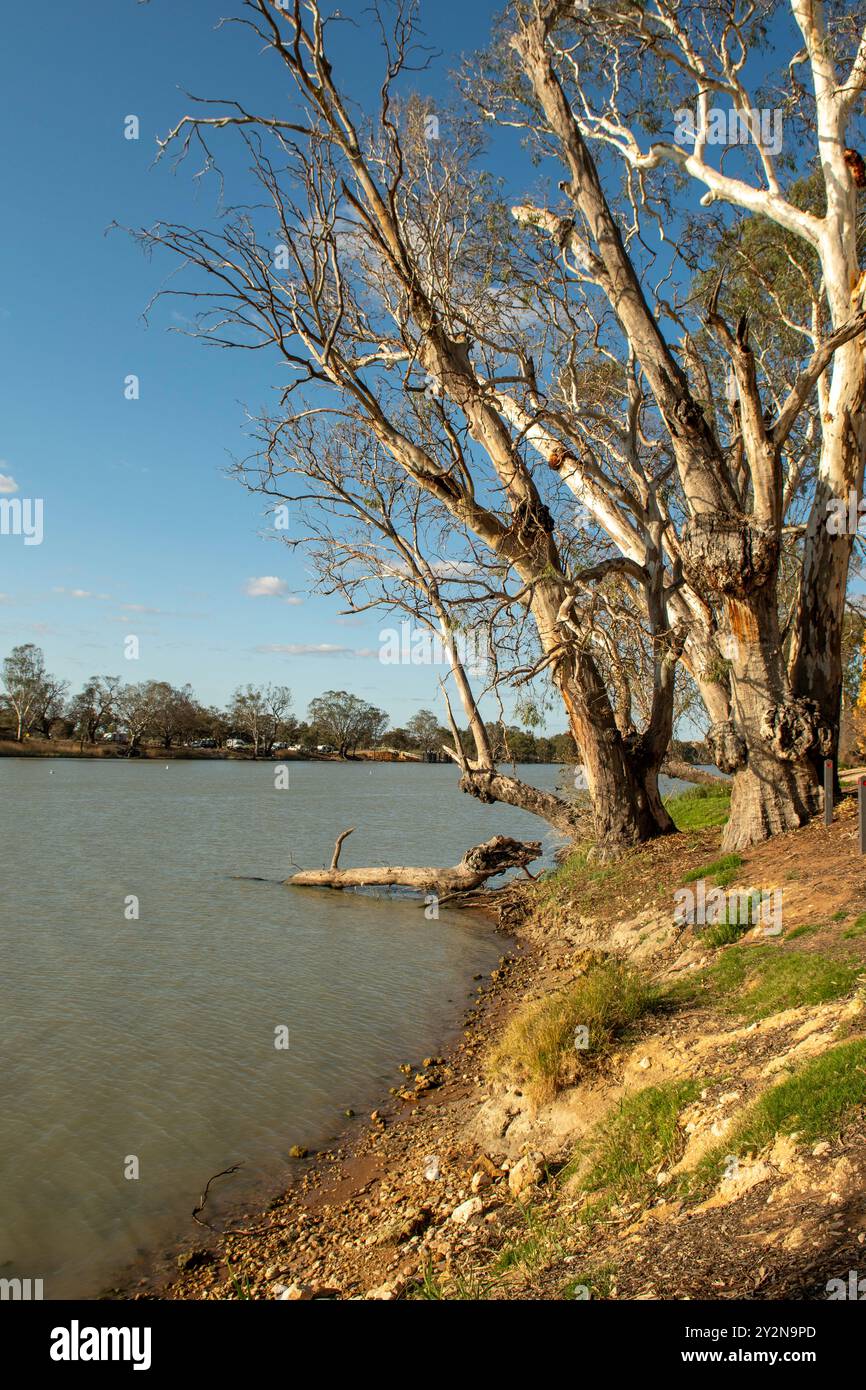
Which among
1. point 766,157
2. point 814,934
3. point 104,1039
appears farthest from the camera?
point 766,157

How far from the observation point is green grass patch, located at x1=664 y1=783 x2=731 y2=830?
15.7 meters

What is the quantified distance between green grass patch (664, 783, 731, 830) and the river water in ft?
14.9

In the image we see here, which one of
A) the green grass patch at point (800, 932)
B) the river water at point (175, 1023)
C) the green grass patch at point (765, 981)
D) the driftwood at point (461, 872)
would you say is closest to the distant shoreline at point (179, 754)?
the driftwood at point (461, 872)

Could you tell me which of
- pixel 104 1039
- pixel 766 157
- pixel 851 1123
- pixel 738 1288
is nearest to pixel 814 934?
pixel 851 1123

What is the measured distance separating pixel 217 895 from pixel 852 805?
11241mm

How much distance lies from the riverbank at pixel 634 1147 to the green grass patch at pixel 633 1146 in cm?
1

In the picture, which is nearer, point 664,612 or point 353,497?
point 664,612

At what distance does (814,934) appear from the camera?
6.32 meters

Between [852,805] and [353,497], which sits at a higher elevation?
[353,497]

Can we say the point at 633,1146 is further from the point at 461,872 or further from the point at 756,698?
the point at 461,872

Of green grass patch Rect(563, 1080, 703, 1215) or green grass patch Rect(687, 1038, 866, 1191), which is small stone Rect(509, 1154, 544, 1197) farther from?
green grass patch Rect(687, 1038, 866, 1191)

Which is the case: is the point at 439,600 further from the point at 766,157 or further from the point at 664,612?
the point at 766,157

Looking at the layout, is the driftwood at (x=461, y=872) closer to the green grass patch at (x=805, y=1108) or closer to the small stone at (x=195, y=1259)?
the small stone at (x=195, y=1259)

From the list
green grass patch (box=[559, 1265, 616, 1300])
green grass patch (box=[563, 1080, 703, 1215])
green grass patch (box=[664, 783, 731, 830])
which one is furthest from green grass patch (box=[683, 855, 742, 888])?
green grass patch (box=[559, 1265, 616, 1300])
